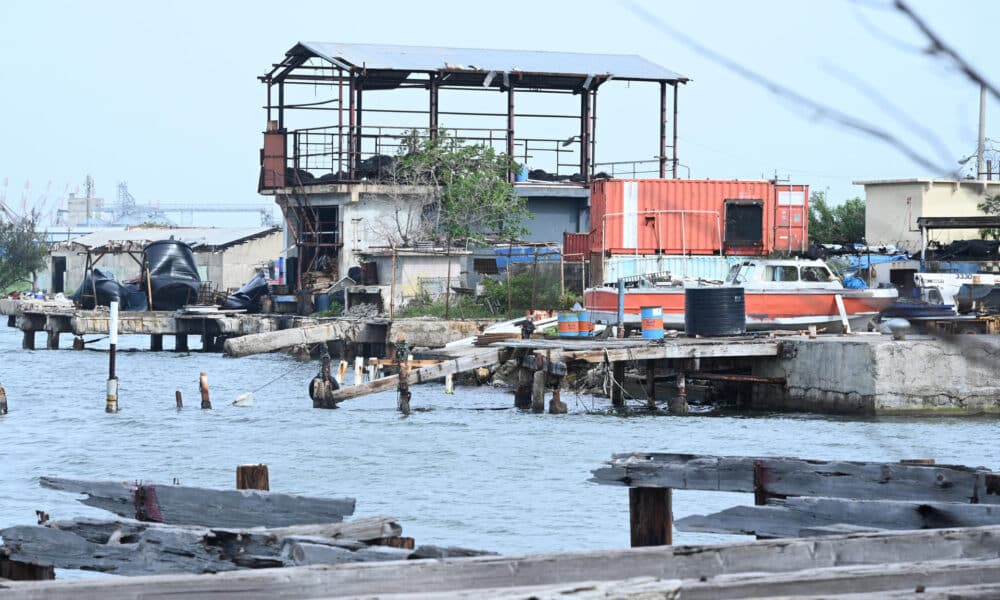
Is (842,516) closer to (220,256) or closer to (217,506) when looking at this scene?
(217,506)

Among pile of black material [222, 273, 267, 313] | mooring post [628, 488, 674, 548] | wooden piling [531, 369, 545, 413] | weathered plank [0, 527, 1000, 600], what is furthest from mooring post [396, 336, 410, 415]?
pile of black material [222, 273, 267, 313]

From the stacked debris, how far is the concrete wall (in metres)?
46.3

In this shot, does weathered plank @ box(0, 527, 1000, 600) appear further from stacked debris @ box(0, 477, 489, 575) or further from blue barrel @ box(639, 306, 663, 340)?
blue barrel @ box(639, 306, 663, 340)

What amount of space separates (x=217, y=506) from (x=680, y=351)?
739 inches

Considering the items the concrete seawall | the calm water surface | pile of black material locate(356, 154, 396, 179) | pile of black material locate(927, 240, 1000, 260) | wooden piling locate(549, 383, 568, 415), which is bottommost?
the calm water surface

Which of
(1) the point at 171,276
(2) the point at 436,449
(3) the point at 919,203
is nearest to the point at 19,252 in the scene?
(1) the point at 171,276

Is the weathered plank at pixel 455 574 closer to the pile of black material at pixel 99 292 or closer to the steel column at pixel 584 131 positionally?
the steel column at pixel 584 131

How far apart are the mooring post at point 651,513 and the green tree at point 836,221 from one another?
5205 cm

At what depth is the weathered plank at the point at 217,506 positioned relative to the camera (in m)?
8.60

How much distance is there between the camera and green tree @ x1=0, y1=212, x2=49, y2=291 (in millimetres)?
97625

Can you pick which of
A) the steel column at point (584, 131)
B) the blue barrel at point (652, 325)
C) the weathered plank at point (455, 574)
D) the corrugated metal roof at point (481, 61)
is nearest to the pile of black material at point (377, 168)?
the corrugated metal roof at point (481, 61)

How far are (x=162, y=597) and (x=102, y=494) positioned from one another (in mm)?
4069

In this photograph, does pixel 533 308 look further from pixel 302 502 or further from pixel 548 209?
pixel 302 502

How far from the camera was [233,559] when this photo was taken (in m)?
7.41
